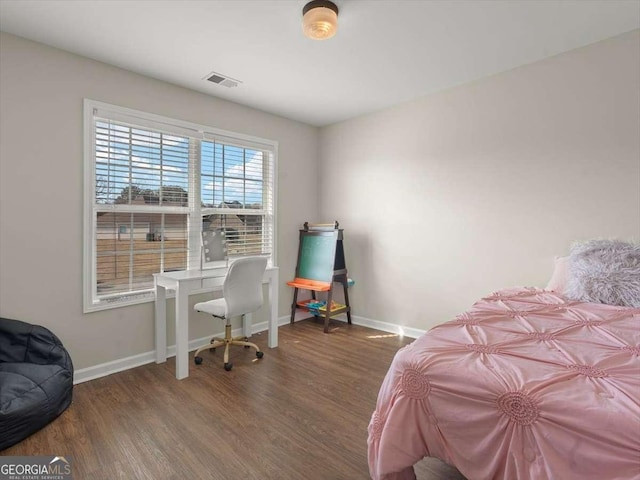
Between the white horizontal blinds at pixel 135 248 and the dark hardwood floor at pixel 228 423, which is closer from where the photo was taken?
the dark hardwood floor at pixel 228 423

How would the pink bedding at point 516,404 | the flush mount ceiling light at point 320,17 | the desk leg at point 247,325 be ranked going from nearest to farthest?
1. the pink bedding at point 516,404
2. the flush mount ceiling light at point 320,17
3. the desk leg at point 247,325

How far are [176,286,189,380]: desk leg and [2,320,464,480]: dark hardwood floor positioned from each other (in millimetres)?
91

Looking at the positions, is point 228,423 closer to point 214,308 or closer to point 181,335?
point 181,335

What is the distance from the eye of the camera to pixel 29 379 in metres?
2.12

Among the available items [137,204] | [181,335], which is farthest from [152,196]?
[181,335]

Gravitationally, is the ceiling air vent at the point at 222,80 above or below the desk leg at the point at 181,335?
above

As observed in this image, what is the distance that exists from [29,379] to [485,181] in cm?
376

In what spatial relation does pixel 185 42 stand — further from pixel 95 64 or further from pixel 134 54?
pixel 95 64

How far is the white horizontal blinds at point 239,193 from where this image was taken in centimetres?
352

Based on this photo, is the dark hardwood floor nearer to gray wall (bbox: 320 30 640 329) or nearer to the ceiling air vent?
gray wall (bbox: 320 30 640 329)

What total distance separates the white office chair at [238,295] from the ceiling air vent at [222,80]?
1.62m

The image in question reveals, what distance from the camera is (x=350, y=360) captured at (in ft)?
10.1

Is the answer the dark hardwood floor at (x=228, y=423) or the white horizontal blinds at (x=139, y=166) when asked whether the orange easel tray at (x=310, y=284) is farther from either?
the white horizontal blinds at (x=139, y=166)

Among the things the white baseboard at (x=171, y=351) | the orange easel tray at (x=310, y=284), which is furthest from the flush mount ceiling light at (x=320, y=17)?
the white baseboard at (x=171, y=351)
